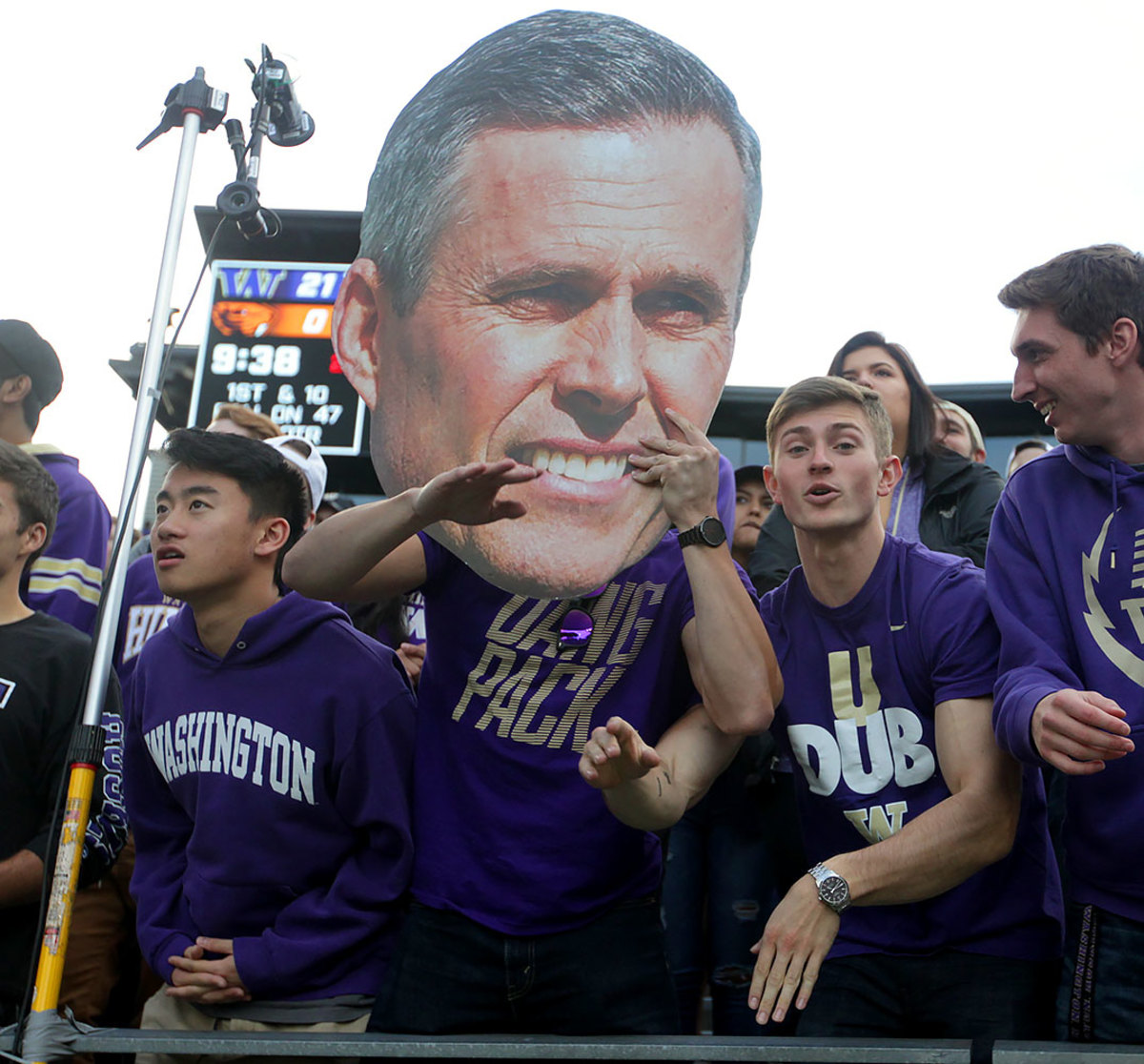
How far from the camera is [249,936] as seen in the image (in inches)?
73.5

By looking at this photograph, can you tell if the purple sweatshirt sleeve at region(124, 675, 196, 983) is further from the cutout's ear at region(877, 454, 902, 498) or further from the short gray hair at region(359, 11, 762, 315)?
the cutout's ear at region(877, 454, 902, 498)

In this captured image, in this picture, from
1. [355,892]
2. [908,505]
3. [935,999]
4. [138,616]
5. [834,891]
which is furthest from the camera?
[138,616]

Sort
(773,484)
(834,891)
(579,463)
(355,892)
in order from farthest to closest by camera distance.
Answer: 1. (773,484)
2. (579,463)
3. (355,892)
4. (834,891)

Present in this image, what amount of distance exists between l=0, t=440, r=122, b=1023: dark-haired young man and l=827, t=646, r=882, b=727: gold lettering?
4.52ft

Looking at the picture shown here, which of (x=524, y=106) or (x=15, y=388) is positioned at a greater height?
(x=524, y=106)

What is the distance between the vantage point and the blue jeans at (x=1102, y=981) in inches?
64.5

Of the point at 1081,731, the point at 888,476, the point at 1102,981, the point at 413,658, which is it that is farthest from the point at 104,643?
the point at 1102,981

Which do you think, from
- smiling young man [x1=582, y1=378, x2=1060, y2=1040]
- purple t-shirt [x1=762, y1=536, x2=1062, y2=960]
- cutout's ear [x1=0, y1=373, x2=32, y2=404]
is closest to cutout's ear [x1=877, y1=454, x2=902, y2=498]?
smiling young man [x1=582, y1=378, x2=1060, y2=1040]

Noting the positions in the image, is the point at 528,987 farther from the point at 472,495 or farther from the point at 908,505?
the point at 908,505

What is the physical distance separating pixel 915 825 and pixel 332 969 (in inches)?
37.5

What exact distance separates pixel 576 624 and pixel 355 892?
560 mm

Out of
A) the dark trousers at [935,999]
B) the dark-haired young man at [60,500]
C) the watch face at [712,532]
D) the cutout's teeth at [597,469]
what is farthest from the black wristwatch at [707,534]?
the dark-haired young man at [60,500]

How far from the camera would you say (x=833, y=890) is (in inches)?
64.0

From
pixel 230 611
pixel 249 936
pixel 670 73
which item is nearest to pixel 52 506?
pixel 230 611
